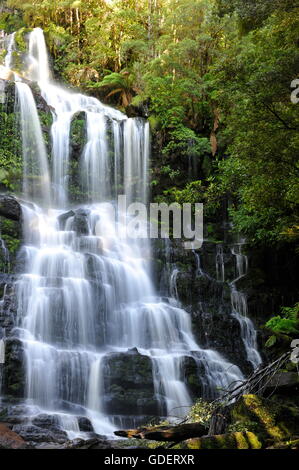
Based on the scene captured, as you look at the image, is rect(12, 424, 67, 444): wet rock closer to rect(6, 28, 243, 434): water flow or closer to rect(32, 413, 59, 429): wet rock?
rect(32, 413, 59, 429): wet rock

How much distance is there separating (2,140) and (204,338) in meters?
13.0

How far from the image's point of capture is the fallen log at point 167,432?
4630 mm

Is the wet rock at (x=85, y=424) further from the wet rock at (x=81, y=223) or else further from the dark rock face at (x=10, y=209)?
the dark rock face at (x=10, y=209)

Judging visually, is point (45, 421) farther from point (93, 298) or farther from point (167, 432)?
point (93, 298)

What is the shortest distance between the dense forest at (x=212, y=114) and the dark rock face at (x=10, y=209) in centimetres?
69

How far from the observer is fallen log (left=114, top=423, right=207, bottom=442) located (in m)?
4.63

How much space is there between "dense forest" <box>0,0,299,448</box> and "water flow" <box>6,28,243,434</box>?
0.71m

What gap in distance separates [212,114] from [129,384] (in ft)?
49.7

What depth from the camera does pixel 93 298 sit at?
42.3ft

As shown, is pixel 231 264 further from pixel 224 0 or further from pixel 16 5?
pixel 16 5

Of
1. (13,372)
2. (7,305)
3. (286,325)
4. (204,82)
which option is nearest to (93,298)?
(7,305)

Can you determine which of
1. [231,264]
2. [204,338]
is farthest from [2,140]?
[204,338]

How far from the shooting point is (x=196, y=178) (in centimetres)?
2056

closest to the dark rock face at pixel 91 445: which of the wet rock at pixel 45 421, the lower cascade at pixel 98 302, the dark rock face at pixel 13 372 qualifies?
the lower cascade at pixel 98 302
